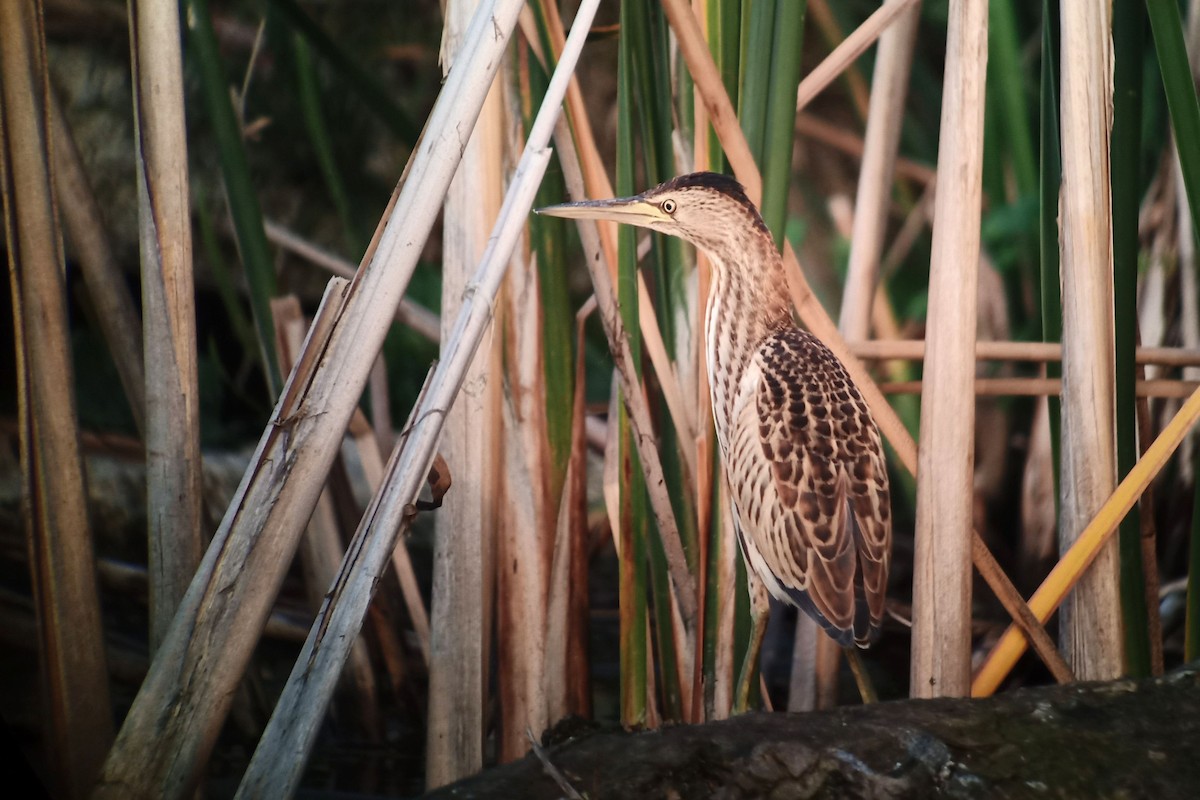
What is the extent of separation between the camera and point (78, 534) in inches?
42.3

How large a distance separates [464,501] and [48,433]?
41cm

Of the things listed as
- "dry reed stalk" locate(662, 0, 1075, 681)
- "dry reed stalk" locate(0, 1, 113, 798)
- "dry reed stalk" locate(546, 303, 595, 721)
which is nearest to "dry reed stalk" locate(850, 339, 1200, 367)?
Answer: "dry reed stalk" locate(662, 0, 1075, 681)

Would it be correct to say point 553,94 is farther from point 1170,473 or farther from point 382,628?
point 1170,473

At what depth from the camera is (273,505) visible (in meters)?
0.95

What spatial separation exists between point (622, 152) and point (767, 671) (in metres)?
0.98

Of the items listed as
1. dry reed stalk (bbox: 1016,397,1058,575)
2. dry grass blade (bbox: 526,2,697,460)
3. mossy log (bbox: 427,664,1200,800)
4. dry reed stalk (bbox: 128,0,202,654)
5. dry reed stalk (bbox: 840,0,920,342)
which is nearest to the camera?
mossy log (bbox: 427,664,1200,800)

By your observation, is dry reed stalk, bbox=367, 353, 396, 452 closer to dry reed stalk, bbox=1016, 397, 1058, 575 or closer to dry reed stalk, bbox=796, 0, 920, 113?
dry reed stalk, bbox=796, 0, 920, 113

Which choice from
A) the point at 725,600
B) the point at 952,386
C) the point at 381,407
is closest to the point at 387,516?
the point at 725,600

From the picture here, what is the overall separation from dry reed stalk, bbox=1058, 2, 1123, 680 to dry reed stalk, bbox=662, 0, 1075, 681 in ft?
0.32

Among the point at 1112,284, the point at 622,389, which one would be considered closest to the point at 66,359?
the point at 622,389

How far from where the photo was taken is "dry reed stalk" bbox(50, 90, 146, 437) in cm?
117

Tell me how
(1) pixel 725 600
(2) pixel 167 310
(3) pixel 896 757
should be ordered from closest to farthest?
(3) pixel 896 757 < (2) pixel 167 310 < (1) pixel 725 600

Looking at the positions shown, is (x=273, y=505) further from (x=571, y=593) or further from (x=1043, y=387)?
(x=1043, y=387)

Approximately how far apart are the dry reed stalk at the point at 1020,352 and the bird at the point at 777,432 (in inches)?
6.9
